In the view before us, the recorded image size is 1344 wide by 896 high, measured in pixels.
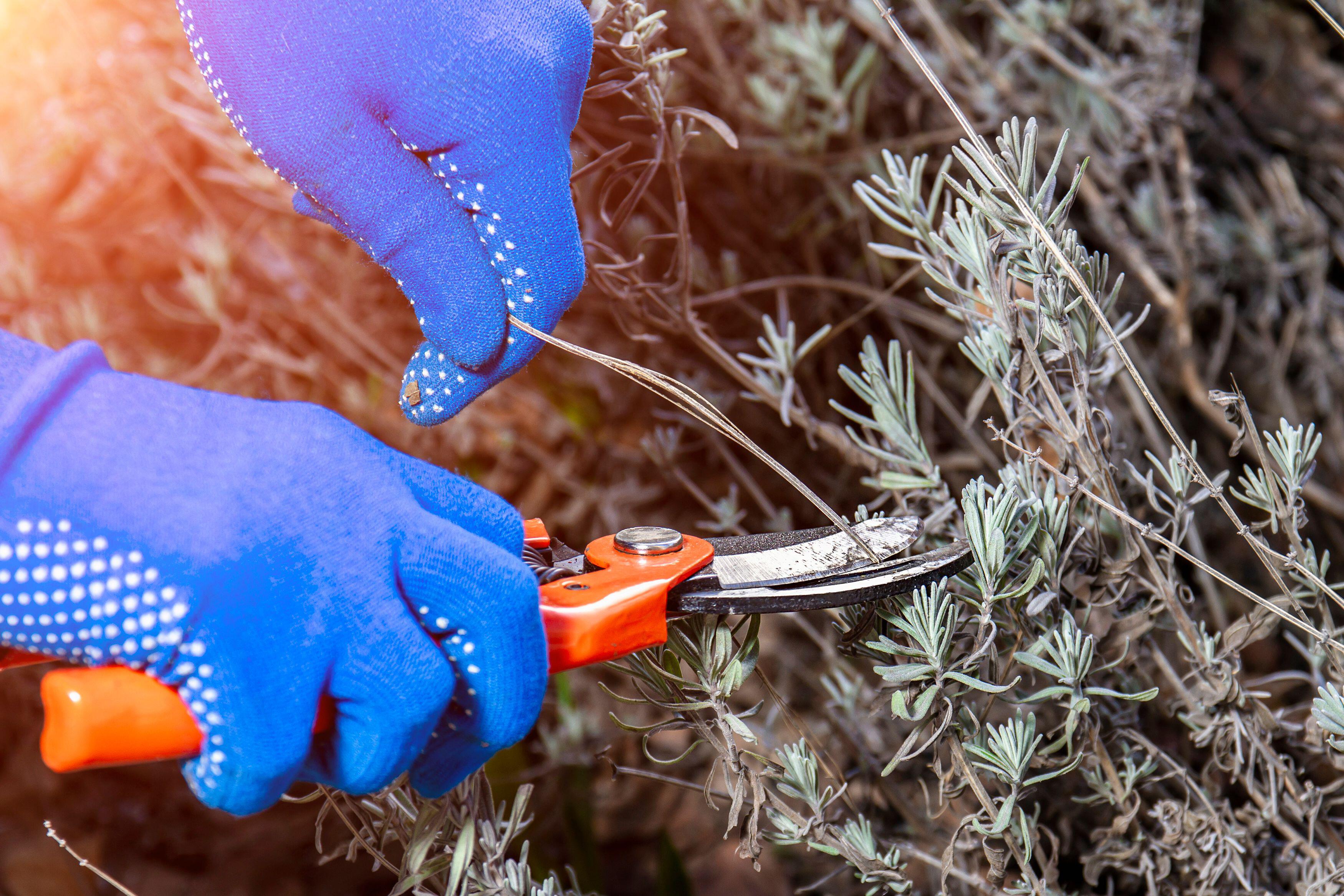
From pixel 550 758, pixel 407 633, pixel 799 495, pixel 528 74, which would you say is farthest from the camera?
pixel 799 495

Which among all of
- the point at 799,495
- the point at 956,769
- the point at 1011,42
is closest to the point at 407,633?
the point at 956,769

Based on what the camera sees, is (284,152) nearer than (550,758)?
Yes

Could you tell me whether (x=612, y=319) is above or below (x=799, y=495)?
above

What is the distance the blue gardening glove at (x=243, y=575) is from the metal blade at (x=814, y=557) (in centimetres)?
16

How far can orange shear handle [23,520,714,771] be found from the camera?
564 mm

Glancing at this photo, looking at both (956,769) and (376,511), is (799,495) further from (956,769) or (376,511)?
(376,511)

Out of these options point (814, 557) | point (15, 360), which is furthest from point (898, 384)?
point (15, 360)

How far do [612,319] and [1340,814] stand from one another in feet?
3.23

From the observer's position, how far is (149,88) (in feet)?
4.80

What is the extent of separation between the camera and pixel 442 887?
2.61 ft

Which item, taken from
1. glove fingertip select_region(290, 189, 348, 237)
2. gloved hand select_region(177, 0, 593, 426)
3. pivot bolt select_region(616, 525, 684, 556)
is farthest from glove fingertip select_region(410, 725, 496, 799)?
glove fingertip select_region(290, 189, 348, 237)

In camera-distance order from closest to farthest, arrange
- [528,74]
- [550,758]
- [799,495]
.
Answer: [528,74] < [550,758] < [799,495]

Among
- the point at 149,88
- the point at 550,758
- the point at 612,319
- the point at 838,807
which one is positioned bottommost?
the point at 550,758

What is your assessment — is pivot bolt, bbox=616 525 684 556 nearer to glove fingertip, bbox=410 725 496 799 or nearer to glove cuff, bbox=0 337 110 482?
glove fingertip, bbox=410 725 496 799
